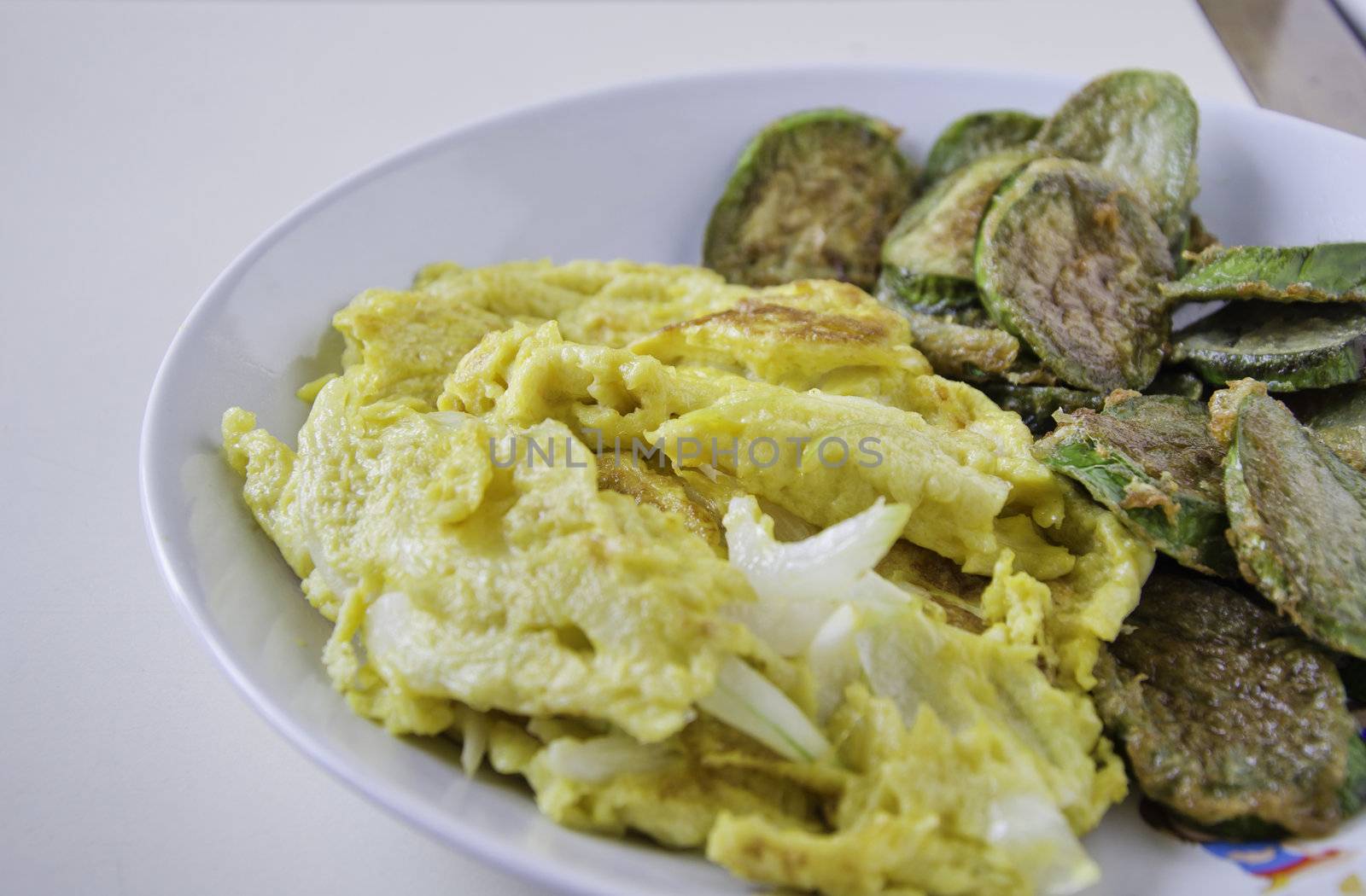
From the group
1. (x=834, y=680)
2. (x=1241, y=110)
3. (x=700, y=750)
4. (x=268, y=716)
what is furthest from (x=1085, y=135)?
(x=268, y=716)

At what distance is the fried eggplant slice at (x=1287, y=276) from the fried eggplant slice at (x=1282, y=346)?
0.08 m

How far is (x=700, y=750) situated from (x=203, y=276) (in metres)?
4.13

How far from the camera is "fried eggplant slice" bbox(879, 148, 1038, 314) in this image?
12.8 feet

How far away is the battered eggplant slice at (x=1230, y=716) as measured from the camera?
239 cm

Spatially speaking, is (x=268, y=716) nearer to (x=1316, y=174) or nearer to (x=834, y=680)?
(x=834, y=680)

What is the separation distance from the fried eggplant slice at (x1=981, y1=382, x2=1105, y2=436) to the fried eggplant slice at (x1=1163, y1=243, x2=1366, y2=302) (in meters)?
0.56

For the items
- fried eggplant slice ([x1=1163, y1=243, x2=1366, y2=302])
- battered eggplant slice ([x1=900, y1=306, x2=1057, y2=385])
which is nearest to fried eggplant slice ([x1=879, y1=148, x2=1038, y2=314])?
battered eggplant slice ([x1=900, y1=306, x2=1057, y2=385])

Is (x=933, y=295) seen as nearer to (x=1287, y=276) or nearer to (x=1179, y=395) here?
(x=1179, y=395)

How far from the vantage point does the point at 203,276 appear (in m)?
5.36

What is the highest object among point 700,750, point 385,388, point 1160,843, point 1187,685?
point 385,388

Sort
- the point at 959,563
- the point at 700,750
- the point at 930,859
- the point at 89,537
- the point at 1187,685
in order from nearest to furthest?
the point at 930,859 < the point at 700,750 < the point at 1187,685 < the point at 959,563 < the point at 89,537

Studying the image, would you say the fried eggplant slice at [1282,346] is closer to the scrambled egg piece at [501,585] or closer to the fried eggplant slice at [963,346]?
the fried eggplant slice at [963,346]

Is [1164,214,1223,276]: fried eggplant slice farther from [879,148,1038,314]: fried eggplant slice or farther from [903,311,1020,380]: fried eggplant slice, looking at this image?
[903,311,1020,380]: fried eggplant slice

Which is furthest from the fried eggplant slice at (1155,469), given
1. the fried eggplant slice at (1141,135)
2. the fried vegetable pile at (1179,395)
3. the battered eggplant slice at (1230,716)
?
the fried eggplant slice at (1141,135)
